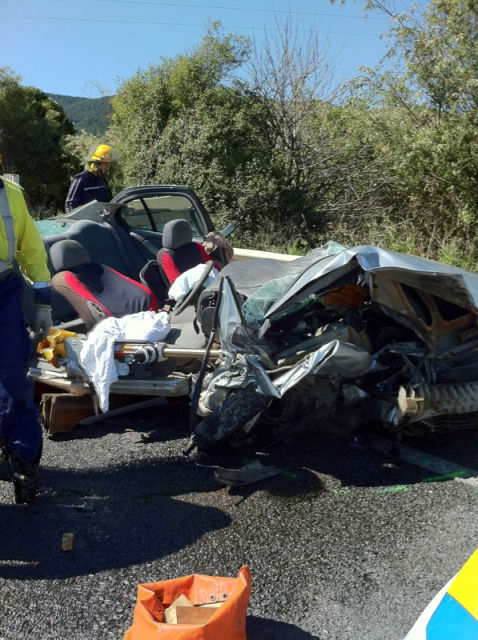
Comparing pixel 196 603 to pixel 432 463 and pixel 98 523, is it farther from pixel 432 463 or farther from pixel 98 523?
pixel 432 463

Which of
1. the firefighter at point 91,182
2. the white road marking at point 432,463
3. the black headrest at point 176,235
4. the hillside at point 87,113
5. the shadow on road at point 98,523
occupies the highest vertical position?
the hillside at point 87,113

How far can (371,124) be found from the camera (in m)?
11.3

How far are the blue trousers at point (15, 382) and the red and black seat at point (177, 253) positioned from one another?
230 cm

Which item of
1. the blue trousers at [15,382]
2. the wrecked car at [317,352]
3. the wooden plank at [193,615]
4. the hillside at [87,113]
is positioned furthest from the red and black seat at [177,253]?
the hillside at [87,113]

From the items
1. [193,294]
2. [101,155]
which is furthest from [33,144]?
[193,294]

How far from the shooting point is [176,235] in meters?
5.89

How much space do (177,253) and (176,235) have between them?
16 cm

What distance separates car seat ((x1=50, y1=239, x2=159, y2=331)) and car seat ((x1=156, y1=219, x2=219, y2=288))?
1.10 ft

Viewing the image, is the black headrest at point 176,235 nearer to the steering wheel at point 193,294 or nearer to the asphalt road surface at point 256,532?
the steering wheel at point 193,294

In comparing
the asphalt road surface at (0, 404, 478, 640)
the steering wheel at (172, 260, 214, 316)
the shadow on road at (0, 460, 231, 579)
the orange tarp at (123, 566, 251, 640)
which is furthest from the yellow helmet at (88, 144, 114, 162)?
the orange tarp at (123, 566, 251, 640)

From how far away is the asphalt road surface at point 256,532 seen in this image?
272cm

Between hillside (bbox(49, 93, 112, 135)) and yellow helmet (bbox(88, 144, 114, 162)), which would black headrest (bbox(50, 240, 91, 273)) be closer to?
yellow helmet (bbox(88, 144, 114, 162))

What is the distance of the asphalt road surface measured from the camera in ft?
8.92

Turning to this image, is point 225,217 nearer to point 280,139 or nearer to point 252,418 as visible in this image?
point 280,139
